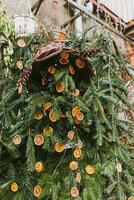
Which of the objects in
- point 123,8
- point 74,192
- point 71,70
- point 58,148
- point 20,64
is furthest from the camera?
point 123,8

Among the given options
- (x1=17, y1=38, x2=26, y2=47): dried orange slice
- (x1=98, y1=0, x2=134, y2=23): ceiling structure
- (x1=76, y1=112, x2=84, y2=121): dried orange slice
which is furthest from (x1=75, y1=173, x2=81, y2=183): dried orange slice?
(x1=98, y1=0, x2=134, y2=23): ceiling structure

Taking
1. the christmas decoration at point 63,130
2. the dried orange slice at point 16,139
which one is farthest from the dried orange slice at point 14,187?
the dried orange slice at point 16,139

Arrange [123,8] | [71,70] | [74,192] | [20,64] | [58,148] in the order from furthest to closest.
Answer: [123,8]
[20,64]
[71,70]
[58,148]
[74,192]

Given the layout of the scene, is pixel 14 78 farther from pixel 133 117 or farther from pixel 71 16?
pixel 71 16

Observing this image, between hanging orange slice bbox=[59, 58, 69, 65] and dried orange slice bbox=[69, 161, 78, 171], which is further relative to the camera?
hanging orange slice bbox=[59, 58, 69, 65]

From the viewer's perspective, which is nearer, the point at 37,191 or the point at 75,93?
the point at 37,191

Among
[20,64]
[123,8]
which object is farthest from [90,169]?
[123,8]

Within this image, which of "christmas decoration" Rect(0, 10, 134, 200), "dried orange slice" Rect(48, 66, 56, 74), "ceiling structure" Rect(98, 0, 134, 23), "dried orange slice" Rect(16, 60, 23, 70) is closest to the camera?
"christmas decoration" Rect(0, 10, 134, 200)

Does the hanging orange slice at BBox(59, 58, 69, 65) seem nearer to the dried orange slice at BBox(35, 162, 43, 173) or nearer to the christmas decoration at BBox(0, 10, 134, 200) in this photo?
the christmas decoration at BBox(0, 10, 134, 200)

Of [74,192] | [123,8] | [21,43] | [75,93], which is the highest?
[123,8]

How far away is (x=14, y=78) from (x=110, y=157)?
0.78 metres

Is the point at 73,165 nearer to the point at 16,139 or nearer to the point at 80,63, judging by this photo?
the point at 16,139

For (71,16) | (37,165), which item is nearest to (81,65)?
(37,165)

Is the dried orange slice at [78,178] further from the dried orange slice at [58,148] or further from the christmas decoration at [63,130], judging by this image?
the dried orange slice at [58,148]
